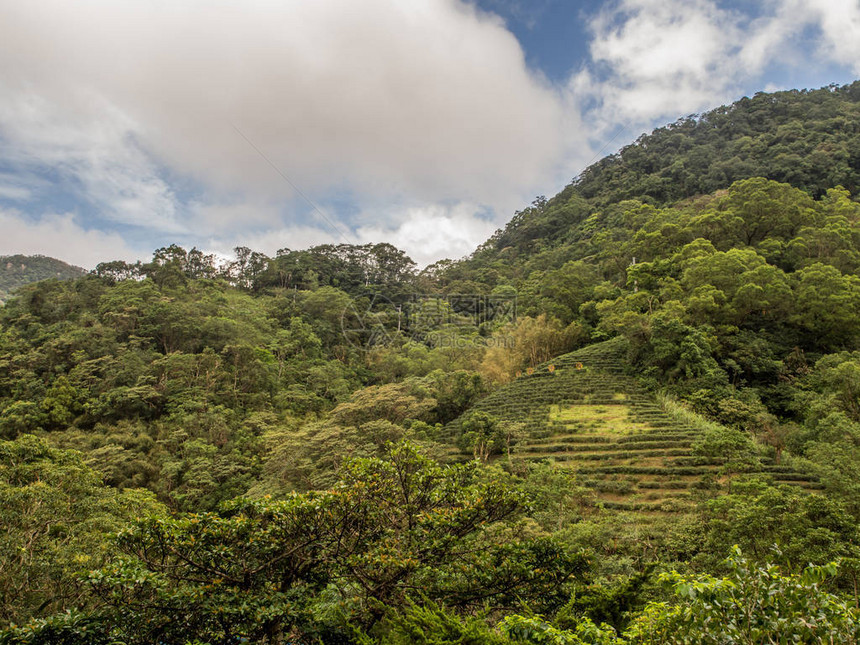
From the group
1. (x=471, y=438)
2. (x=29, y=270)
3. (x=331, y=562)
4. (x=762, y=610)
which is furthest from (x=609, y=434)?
(x=29, y=270)

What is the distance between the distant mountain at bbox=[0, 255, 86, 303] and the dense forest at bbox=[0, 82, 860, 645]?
2207cm

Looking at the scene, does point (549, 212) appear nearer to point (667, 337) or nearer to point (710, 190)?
point (710, 190)

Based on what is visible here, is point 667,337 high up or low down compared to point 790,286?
down

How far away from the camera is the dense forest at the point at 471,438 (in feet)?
13.2

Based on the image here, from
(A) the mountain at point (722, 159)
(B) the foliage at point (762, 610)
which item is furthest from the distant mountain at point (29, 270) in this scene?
(B) the foliage at point (762, 610)

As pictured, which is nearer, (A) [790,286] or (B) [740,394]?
(B) [740,394]

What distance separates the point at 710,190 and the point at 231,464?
154 ft

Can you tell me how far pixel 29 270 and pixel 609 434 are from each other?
62129 mm

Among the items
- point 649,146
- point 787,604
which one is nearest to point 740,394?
point 787,604

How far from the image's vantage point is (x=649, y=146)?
55.9 metres

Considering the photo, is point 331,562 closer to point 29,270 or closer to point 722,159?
point 722,159

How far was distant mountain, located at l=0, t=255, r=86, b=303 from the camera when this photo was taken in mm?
43938
